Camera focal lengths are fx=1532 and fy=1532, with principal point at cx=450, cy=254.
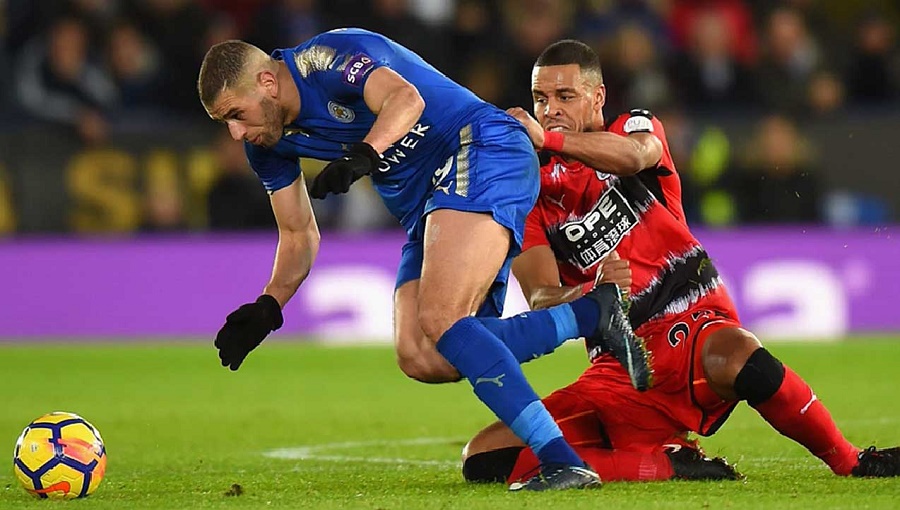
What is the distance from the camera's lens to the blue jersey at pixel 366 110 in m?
5.73

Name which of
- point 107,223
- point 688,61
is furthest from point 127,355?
point 688,61

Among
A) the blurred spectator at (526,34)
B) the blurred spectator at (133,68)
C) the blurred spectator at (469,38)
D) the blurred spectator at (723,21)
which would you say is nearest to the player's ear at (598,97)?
the blurred spectator at (526,34)

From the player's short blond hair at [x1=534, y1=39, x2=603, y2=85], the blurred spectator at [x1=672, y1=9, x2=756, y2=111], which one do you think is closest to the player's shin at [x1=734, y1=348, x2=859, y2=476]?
the player's short blond hair at [x1=534, y1=39, x2=603, y2=85]

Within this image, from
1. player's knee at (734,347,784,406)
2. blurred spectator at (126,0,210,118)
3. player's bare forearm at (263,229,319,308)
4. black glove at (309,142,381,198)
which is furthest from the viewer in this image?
blurred spectator at (126,0,210,118)

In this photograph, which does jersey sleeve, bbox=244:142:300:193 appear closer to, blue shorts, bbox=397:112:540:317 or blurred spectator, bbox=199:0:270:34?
blue shorts, bbox=397:112:540:317

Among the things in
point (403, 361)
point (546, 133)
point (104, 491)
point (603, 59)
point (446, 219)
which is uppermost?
point (603, 59)

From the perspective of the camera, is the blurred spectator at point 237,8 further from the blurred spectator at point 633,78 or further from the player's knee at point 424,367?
the player's knee at point 424,367

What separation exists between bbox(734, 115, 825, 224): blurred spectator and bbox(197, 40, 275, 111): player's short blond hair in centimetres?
897

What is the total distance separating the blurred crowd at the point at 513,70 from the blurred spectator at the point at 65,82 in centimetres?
1

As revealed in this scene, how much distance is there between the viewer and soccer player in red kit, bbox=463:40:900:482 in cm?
569

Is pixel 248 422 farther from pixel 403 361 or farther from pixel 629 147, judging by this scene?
pixel 629 147

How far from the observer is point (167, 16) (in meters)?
15.1

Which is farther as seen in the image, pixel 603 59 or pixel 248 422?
pixel 603 59

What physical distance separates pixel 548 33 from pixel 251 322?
961 cm
